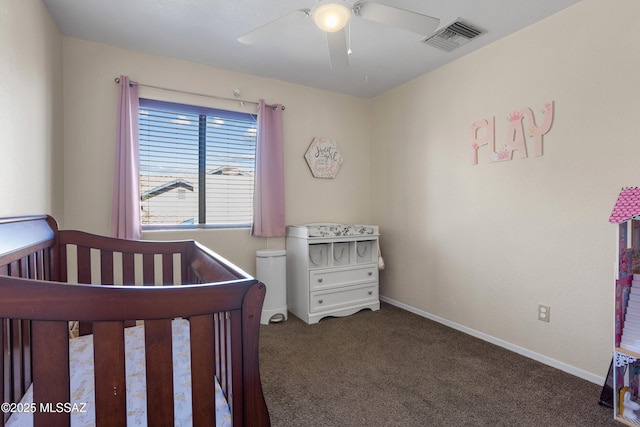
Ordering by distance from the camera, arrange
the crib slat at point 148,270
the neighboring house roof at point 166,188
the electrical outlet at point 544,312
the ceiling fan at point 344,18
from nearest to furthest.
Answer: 1. the ceiling fan at point 344,18
2. the crib slat at point 148,270
3. the electrical outlet at point 544,312
4. the neighboring house roof at point 166,188

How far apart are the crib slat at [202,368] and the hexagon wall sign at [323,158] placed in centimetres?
267

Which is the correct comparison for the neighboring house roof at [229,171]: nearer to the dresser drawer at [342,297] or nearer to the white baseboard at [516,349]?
the dresser drawer at [342,297]

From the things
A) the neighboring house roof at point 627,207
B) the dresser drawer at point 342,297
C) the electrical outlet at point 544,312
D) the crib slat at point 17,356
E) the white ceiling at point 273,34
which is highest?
the white ceiling at point 273,34

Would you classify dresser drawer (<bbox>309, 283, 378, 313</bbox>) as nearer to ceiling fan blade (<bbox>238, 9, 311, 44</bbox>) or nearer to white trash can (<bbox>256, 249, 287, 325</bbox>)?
white trash can (<bbox>256, 249, 287, 325</bbox>)

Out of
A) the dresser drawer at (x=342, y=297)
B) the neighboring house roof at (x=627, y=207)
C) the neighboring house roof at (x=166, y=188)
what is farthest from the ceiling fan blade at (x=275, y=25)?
the dresser drawer at (x=342, y=297)

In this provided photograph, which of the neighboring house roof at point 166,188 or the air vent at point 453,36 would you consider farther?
the neighboring house roof at point 166,188

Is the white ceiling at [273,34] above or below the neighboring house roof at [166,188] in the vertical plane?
above

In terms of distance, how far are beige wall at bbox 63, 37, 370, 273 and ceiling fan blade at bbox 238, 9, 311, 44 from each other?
121 cm

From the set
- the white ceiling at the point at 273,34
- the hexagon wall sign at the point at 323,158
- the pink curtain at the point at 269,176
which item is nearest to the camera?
the white ceiling at the point at 273,34

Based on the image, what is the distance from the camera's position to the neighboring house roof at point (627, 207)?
1.39 m

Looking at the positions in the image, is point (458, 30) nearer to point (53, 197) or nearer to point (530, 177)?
point (530, 177)

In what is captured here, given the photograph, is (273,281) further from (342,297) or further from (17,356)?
(17,356)

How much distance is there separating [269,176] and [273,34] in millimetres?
1177

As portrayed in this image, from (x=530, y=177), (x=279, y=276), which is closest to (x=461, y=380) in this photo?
(x=530, y=177)
